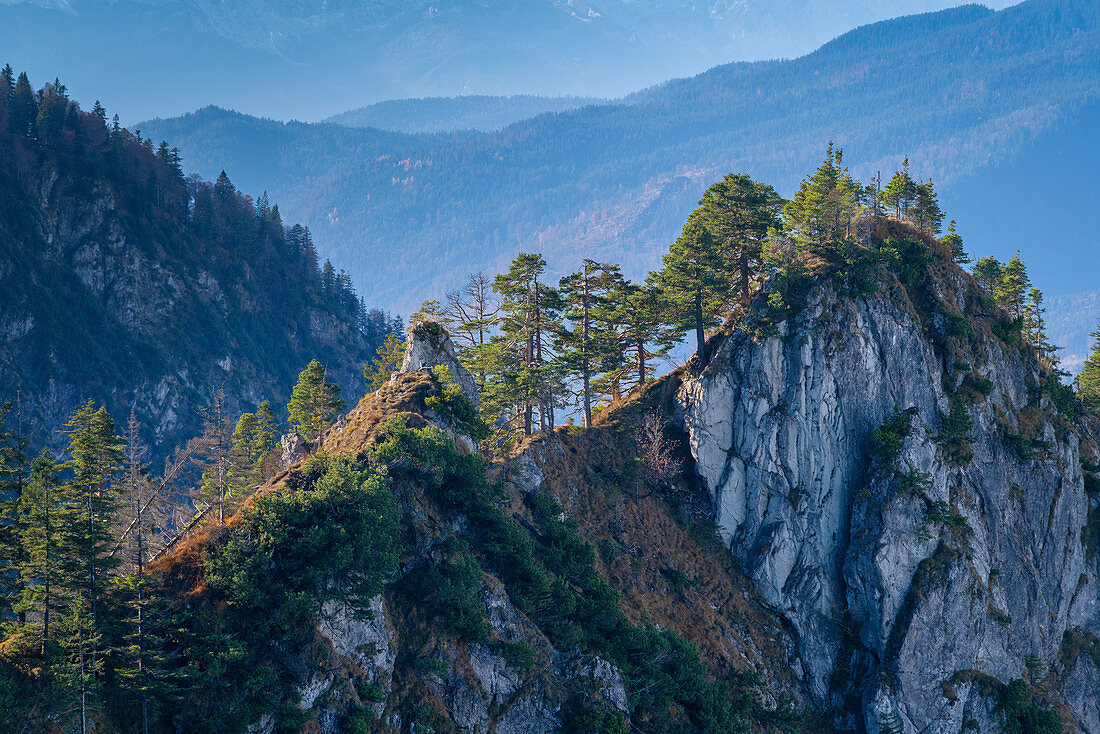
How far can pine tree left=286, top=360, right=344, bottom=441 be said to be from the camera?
2719 inches

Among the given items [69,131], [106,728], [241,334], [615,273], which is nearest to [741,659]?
[615,273]

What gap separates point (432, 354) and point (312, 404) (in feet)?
37.1

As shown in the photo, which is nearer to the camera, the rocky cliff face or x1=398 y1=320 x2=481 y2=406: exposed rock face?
x1=398 y1=320 x2=481 y2=406: exposed rock face

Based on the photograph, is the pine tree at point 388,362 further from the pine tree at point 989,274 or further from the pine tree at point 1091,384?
the pine tree at point 1091,384

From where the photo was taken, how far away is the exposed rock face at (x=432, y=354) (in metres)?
65.7

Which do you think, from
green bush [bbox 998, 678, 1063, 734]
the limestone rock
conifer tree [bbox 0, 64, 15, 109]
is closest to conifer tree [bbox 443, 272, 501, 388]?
the limestone rock

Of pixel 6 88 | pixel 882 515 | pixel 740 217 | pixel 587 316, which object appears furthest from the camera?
pixel 6 88

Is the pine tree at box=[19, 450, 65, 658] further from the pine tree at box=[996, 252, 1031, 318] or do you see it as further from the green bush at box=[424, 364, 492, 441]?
the pine tree at box=[996, 252, 1031, 318]

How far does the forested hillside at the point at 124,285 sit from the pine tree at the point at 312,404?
2646 inches

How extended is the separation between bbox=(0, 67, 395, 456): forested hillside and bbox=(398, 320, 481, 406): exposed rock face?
77.0 meters

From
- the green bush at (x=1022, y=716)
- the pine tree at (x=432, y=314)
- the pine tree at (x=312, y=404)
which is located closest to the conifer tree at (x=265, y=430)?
the pine tree at (x=312, y=404)

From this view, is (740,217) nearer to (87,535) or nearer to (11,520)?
(87,535)

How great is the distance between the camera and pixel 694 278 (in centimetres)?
7288

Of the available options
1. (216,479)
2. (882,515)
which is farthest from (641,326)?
(216,479)
